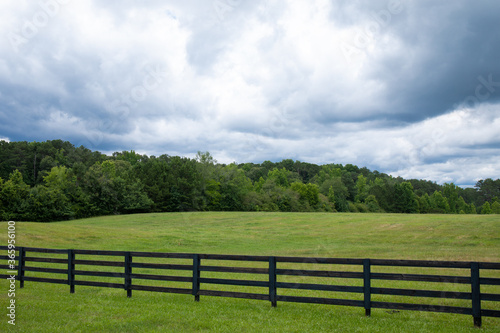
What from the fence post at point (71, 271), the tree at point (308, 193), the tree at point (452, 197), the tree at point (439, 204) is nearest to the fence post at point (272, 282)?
the fence post at point (71, 271)

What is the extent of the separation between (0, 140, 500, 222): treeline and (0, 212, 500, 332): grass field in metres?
18.8

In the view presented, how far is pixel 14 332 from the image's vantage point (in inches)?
283

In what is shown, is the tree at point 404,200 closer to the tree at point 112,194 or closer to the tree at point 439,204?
the tree at point 439,204

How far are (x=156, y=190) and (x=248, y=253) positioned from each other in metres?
54.8

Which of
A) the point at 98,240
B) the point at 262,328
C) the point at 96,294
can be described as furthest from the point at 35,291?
the point at 98,240

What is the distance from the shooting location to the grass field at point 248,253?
25.4 ft

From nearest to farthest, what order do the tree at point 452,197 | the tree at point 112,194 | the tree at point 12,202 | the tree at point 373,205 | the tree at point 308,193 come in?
the tree at point 12,202
the tree at point 112,194
the tree at point 308,193
the tree at point 373,205
the tree at point 452,197

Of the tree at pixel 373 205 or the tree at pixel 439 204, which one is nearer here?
the tree at pixel 373 205

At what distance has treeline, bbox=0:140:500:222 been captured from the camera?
185 feet

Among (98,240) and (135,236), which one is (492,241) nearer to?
(135,236)

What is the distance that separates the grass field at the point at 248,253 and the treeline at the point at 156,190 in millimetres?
18819

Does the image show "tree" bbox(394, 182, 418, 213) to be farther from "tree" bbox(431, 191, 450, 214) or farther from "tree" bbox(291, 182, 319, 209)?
"tree" bbox(291, 182, 319, 209)

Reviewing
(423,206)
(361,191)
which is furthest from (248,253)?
(361,191)

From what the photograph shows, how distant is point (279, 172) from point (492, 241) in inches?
3641
